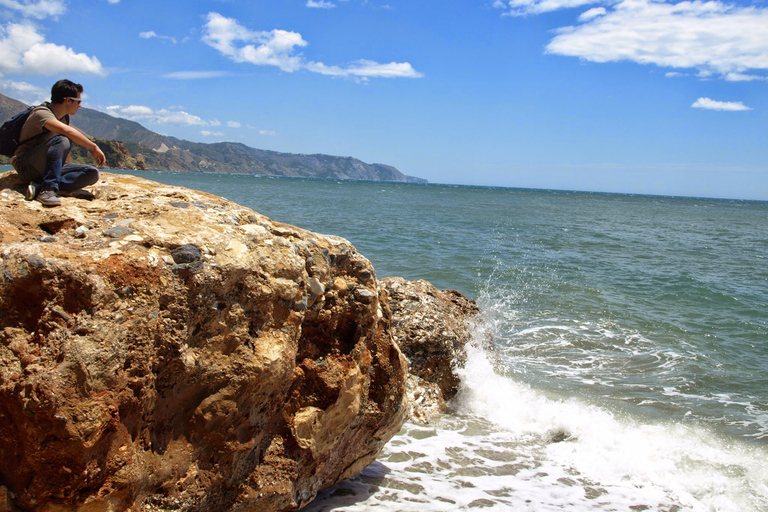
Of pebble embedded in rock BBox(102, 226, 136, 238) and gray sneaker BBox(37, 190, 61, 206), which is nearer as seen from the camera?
pebble embedded in rock BBox(102, 226, 136, 238)

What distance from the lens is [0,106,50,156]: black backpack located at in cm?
409

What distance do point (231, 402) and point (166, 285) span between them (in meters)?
0.81

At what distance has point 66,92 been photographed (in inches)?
170

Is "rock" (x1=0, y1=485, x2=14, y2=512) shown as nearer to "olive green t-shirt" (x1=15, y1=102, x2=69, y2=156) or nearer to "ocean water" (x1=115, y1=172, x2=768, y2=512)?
"ocean water" (x1=115, y1=172, x2=768, y2=512)

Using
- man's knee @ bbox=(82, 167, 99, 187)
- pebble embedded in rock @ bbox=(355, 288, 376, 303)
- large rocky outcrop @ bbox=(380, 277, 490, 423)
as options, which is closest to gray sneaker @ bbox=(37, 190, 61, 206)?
man's knee @ bbox=(82, 167, 99, 187)

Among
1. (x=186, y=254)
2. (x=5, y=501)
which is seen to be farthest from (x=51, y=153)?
(x=5, y=501)

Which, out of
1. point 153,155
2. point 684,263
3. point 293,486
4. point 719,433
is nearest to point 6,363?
point 293,486

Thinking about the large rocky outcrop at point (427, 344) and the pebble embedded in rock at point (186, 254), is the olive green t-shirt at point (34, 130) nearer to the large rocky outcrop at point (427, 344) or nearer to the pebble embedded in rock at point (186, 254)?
the pebble embedded in rock at point (186, 254)

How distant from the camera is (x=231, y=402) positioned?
331 cm

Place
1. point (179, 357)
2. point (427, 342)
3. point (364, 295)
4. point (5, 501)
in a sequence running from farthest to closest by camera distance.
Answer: point (427, 342) < point (364, 295) < point (179, 357) < point (5, 501)

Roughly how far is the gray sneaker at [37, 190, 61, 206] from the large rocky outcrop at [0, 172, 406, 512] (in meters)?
0.07

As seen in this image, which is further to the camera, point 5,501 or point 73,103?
point 73,103

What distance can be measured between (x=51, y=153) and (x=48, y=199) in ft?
1.64

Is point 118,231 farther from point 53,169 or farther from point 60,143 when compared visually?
point 60,143
